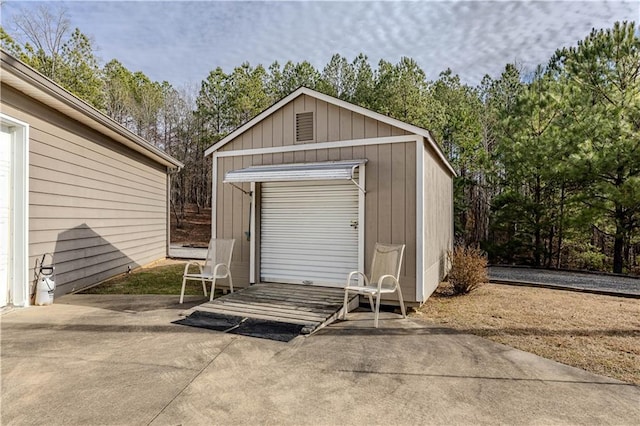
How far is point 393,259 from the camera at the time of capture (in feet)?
16.2

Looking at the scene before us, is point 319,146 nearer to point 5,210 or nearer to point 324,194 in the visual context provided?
point 324,194

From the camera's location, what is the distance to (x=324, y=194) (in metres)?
5.89

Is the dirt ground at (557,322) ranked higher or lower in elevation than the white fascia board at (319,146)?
lower

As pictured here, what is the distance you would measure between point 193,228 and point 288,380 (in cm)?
1962

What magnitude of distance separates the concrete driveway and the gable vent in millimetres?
3191

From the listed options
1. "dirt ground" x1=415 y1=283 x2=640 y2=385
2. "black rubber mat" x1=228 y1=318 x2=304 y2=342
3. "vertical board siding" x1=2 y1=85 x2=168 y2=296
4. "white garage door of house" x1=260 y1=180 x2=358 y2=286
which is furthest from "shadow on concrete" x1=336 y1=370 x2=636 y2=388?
"vertical board siding" x1=2 y1=85 x2=168 y2=296

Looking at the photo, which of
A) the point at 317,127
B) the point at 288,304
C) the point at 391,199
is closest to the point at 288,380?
the point at 288,304

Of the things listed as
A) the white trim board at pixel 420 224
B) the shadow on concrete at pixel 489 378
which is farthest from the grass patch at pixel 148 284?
the shadow on concrete at pixel 489 378

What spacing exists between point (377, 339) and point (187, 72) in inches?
849

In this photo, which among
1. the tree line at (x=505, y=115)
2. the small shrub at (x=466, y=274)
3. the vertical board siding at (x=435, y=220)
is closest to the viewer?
A: the vertical board siding at (x=435, y=220)

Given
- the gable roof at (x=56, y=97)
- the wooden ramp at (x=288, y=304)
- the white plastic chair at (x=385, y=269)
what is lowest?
the wooden ramp at (x=288, y=304)

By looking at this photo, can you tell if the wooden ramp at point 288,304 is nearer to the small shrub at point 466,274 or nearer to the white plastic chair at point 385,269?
the white plastic chair at point 385,269

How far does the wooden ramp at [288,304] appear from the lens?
448cm

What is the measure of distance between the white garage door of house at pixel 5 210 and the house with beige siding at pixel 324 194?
2834mm
